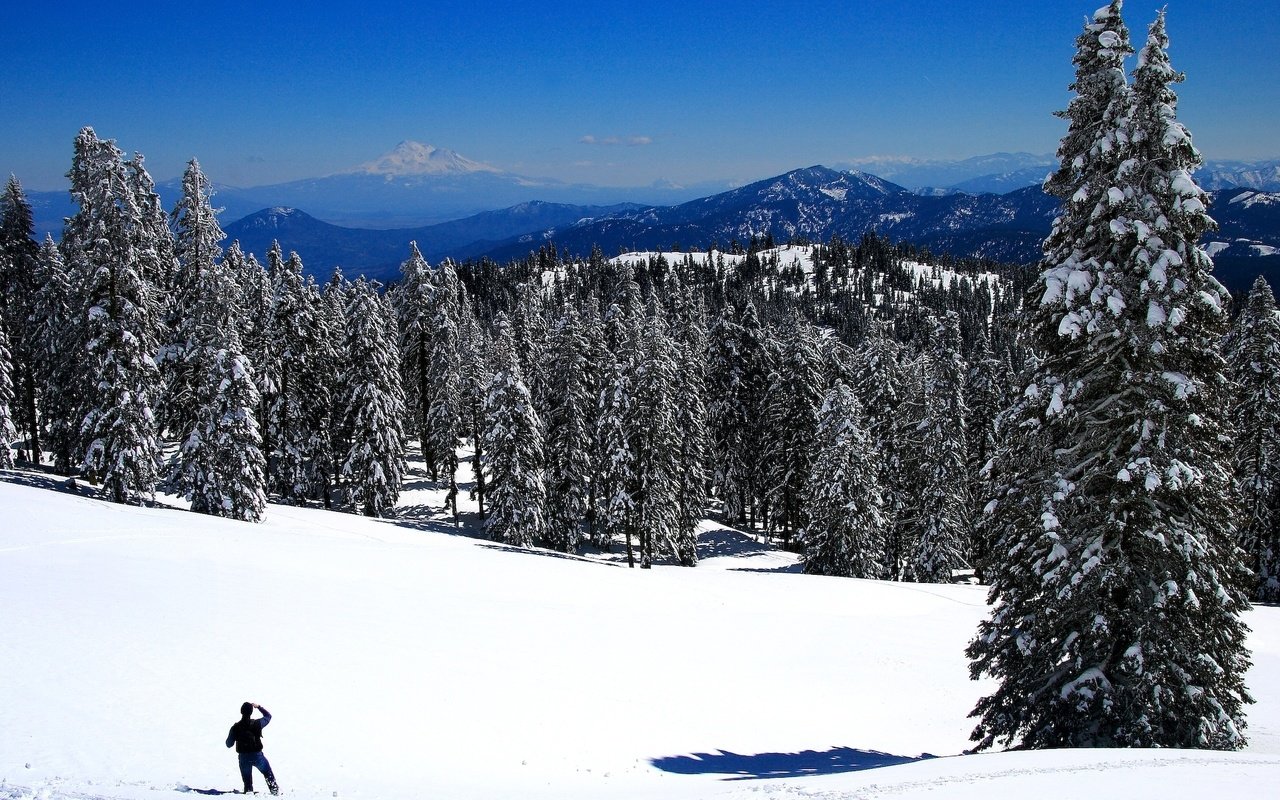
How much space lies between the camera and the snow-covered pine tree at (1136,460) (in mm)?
12836

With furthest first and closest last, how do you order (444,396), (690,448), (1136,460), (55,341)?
(444,396), (690,448), (55,341), (1136,460)

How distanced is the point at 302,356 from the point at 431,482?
14.4m

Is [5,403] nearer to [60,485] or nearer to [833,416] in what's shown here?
[60,485]

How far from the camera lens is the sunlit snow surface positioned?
472 inches

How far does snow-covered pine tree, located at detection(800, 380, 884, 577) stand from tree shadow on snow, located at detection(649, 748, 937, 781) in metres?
22.6

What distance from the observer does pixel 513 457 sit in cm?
4156

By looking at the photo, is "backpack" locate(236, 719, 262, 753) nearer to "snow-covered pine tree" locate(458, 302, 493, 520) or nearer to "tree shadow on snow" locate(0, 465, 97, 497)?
"tree shadow on snow" locate(0, 465, 97, 497)

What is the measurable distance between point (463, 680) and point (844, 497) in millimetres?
27080

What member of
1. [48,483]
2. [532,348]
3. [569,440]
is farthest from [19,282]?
[569,440]

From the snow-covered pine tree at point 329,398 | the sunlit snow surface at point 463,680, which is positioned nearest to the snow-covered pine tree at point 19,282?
the snow-covered pine tree at point 329,398

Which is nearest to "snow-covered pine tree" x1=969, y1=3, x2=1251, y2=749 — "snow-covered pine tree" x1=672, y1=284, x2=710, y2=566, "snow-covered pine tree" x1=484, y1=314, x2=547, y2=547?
"snow-covered pine tree" x1=484, y1=314, x2=547, y2=547

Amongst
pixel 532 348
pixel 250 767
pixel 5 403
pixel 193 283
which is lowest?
pixel 250 767

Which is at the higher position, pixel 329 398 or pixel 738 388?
pixel 329 398

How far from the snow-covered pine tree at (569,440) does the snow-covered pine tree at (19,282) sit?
99.4ft
